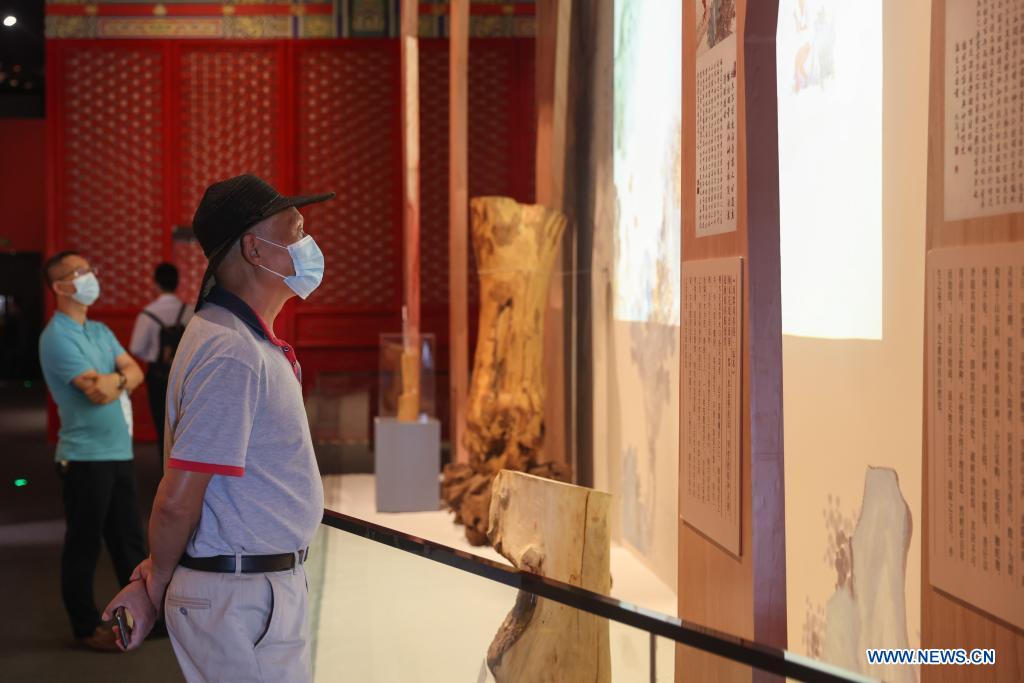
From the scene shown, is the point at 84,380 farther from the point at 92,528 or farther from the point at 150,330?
the point at 150,330

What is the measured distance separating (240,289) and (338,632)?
0.98 m

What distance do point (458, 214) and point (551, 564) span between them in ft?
12.6

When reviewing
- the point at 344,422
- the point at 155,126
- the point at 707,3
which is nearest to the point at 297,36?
the point at 155,126

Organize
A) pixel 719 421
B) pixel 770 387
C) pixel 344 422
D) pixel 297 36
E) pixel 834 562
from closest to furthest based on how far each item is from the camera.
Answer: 1. pixel 770 387
2. pixel 719 421
3. pixel 834 562
4. pixel 344 422
5. pixel 297 36

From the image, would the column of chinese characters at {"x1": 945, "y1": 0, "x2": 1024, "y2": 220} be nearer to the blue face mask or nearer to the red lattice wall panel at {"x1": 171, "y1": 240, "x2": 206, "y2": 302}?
the blue face mask

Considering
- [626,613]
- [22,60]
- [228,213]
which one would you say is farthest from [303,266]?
[22,60]

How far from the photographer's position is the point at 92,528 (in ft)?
13.0

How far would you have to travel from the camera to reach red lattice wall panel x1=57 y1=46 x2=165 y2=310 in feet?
29.8

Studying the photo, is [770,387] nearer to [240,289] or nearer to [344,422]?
[240,289]

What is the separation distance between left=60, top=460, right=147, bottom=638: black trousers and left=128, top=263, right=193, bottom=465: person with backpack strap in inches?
51.3

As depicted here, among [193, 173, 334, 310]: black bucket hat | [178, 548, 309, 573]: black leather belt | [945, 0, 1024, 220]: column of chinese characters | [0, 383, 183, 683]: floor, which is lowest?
[0, 383, 183, 683]: floor

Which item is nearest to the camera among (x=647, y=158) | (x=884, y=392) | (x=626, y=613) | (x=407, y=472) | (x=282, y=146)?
(x=626, y=613)

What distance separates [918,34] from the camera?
105 inches

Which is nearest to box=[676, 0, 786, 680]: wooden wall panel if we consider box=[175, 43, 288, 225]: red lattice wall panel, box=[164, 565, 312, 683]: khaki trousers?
box=[164, 565, 312, 683]: khaki trousers
